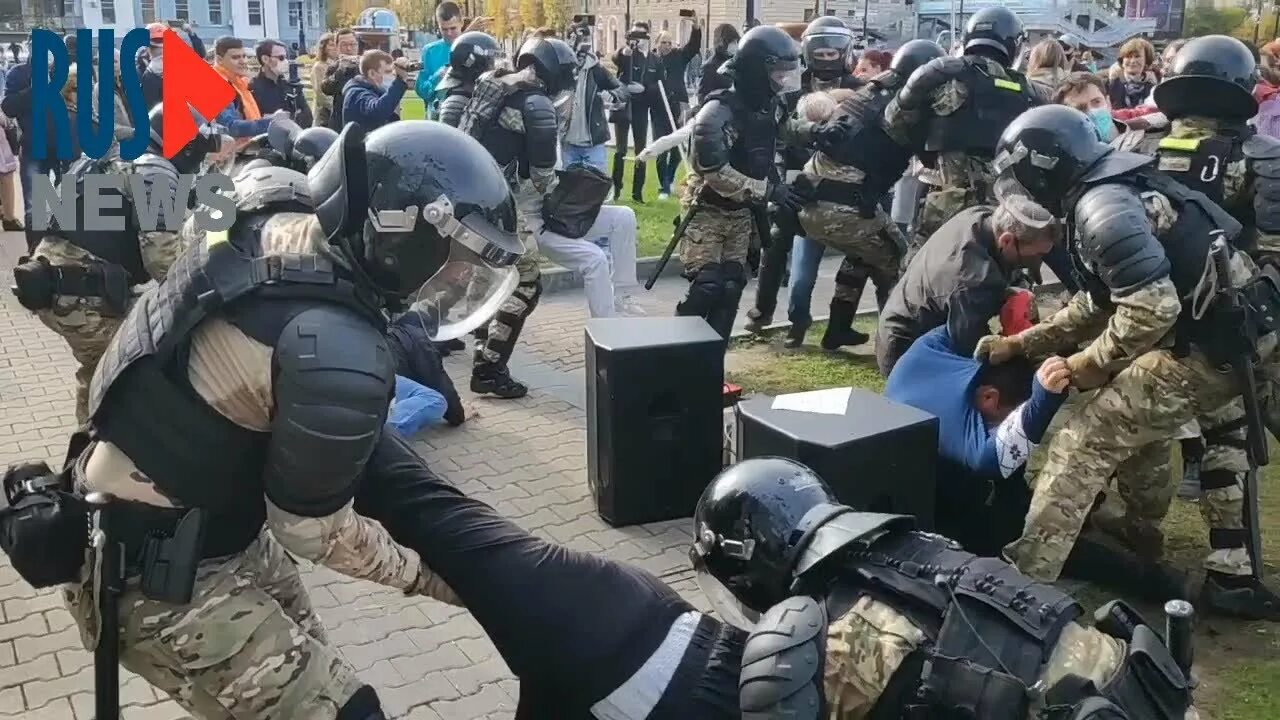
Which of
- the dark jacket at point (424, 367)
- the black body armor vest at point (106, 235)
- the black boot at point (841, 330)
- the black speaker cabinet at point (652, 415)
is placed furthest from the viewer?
the black boot at point (841, 330)

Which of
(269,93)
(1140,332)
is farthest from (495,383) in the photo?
(269,93)

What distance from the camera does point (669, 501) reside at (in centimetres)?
481

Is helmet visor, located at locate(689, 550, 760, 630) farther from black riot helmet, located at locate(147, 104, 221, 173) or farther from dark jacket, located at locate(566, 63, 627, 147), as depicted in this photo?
dark jacket, located at locate(566, 63, 627, 147)

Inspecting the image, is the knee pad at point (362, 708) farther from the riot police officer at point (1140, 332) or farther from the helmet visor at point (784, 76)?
the helmet visor at point (784, 76)

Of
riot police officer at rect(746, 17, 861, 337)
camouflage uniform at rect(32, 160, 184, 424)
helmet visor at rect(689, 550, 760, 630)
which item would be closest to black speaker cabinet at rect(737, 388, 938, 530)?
helmet visor at rect(689, 550, 760, 630)

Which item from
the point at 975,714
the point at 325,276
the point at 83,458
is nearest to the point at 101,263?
the point at 83,458

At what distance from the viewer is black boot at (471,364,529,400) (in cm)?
648

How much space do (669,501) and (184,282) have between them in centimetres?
283

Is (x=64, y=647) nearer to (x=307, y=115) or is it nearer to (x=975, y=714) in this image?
(x=975, y=714)

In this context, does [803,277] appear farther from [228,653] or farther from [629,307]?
[228,653]

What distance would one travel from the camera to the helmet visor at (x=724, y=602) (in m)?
2.32

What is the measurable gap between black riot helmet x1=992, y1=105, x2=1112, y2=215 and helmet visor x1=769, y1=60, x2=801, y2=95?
274 cm

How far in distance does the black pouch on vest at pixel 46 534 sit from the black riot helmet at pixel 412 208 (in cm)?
77

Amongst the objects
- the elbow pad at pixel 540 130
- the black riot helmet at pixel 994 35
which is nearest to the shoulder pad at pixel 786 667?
the elbow pad at pixel 540 130
